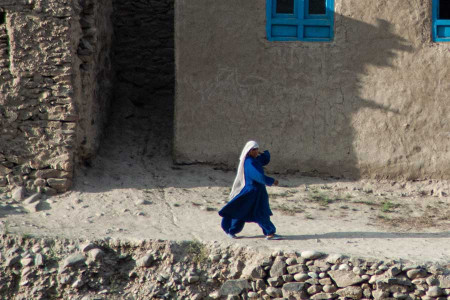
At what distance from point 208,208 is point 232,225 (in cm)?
93

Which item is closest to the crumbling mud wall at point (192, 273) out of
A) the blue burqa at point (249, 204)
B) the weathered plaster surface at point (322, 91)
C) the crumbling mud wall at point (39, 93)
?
the blue burqa at point (249, 204)

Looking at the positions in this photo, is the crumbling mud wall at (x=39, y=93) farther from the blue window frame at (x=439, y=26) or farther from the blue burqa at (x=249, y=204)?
the blue window frame at (x=439, y=26)

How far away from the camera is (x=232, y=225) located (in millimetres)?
7617

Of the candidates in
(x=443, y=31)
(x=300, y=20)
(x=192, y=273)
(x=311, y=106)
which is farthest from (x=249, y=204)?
(x=443, y=31)

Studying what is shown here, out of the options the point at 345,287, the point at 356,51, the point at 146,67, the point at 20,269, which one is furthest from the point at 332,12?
the point at 20,269

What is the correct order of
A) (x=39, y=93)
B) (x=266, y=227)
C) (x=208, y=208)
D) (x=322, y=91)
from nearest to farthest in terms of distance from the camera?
(x=266, y=227) → (x=208, y=208) → (x=39, y=93) → (x=322, y=91)

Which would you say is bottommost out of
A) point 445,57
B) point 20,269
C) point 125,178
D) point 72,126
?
point 20,269

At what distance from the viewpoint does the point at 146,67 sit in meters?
10.9

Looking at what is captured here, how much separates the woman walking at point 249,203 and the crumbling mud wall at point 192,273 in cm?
38

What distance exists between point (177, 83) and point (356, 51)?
2058 millimetres

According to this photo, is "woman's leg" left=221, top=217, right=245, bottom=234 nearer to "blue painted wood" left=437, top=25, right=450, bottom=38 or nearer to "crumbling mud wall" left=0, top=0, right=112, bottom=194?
"crumbling mud wall" left=0, top=0, right=112, bottom=194

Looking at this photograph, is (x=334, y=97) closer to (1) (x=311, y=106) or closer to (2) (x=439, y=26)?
(1) (x=311, y=106)

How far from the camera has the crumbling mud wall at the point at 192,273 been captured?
684cm

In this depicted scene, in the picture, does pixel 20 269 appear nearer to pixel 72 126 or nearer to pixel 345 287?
pixel 72 126
